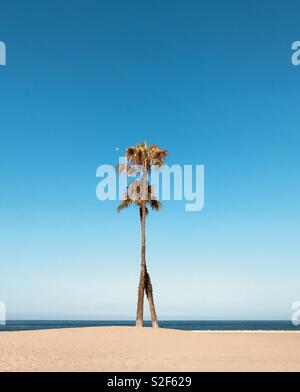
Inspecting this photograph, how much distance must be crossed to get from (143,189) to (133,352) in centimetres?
1574

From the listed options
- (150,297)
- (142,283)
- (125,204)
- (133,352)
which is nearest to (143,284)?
(142,283)

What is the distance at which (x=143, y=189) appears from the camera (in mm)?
33719

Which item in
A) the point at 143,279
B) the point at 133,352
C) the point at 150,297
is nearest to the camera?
the point at 133,352

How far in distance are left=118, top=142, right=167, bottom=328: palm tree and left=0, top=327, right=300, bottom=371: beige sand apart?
243 inches

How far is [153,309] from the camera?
3419 cm

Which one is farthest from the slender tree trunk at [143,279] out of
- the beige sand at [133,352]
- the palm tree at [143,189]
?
the beige sand at [133,352]

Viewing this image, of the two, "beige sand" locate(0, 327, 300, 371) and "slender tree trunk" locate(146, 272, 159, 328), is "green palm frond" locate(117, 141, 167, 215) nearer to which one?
"slender tree trunk" locate(146, 272, 159, 328)

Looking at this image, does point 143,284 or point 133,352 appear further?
point 143,284

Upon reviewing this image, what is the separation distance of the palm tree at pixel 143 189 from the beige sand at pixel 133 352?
616 centimetres

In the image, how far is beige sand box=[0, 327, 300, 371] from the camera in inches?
630

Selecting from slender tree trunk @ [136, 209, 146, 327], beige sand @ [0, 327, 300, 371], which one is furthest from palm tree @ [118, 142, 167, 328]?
beige sand @ [0, 327, 300, 371]

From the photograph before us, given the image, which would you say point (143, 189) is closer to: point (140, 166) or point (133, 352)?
point (140, 166)
